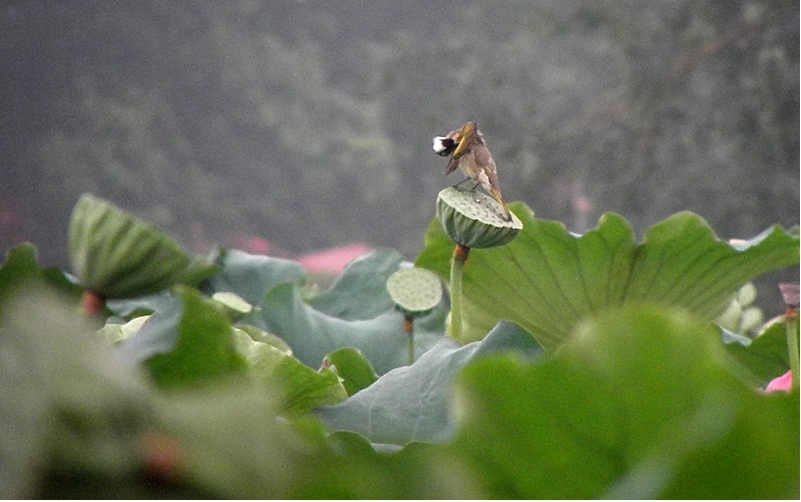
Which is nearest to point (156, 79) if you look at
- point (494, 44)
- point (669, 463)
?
point (494, 44)

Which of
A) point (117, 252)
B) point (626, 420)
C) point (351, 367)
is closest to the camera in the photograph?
point (626, 420)

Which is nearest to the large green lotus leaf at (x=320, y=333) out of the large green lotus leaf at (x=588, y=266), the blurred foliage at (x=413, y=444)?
the large green lotus leaf at (x=588, y=266)

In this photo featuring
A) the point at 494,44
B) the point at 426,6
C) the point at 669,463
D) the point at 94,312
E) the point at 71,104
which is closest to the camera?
the point at 669,463


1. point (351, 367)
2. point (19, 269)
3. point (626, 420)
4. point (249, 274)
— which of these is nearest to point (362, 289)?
point (249, 274)

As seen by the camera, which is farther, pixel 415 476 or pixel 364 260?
pixel 364 260

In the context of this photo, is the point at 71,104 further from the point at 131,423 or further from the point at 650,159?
the point at 131,423

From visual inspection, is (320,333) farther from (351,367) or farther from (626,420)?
(626,420)

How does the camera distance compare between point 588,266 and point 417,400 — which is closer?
point 417,400
